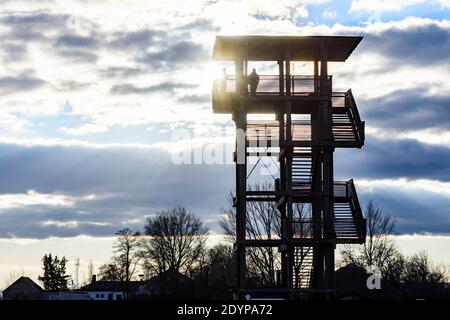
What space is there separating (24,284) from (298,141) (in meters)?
121

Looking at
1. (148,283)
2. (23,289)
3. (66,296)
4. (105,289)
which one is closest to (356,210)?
(66,296)

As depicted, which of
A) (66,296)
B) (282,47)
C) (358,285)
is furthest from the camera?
(66,296)

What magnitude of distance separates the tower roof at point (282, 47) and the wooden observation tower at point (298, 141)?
55 millimetres

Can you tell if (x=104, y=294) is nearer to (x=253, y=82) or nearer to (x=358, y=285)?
(x=358, y=285)

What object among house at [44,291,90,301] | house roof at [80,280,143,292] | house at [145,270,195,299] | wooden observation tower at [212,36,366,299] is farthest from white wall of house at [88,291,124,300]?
wooden observation tower at [212,36,366,299]

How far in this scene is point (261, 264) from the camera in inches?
3723

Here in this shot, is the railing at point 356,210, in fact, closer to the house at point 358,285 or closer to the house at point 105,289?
the house at point 358,285

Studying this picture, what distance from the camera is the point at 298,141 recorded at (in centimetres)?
4809

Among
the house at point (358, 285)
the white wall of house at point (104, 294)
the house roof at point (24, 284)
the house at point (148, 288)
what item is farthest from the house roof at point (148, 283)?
the house at point (358, 285)

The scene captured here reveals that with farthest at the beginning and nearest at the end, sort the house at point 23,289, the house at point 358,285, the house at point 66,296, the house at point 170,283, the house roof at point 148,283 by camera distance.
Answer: the house at point 23,289 < the house at point 66,296 < the house roof at point 148,283 < the house at point 170,283 < the house at point 358,285

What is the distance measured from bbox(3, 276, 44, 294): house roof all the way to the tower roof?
377 feet

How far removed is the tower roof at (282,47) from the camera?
4931cm

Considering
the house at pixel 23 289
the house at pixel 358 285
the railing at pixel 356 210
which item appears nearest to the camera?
the railing at pixel 356 210
